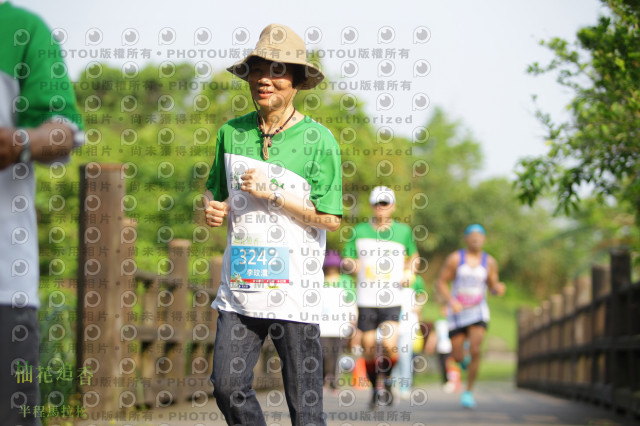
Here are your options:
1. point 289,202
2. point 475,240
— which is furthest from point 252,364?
point 475,240

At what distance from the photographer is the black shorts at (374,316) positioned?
911 cm

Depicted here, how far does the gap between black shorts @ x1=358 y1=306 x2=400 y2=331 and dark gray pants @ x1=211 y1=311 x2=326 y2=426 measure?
16.2 feet

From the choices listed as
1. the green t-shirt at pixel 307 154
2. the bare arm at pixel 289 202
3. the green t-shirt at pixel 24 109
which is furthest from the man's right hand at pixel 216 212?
the green t-shirt at pixel 24 109

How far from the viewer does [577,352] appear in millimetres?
14352

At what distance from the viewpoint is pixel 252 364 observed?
4.20 metres

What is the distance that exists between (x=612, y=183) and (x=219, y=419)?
3.64 metres

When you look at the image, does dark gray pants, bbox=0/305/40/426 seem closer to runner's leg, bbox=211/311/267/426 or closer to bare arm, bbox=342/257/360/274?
runner's leg, bbox=211/311/267/426

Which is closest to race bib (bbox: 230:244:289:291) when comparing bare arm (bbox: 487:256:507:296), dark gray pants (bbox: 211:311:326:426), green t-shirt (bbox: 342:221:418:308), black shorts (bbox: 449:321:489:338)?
dark gray pants (bbox: 211:311:326:426)

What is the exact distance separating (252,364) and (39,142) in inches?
68.5

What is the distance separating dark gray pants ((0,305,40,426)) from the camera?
2.74m

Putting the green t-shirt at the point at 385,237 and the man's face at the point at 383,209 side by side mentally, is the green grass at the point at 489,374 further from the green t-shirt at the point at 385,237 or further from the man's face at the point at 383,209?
the man's face at the point at 383,209

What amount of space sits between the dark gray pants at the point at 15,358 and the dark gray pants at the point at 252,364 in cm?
136

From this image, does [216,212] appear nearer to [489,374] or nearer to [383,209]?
[383,209]

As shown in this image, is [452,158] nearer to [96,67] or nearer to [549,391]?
[549,391]
